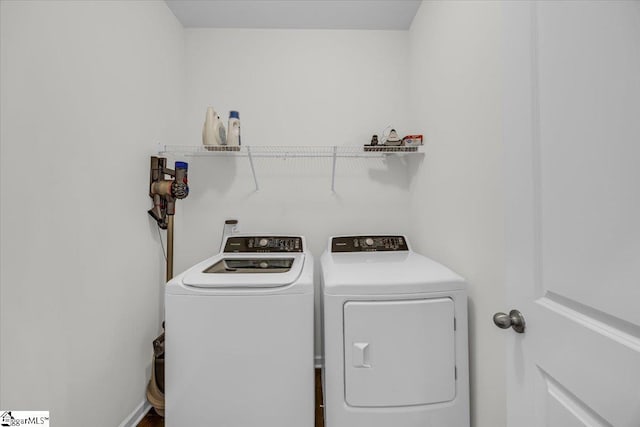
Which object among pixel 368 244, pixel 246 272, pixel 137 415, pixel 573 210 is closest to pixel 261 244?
pixel 246 272

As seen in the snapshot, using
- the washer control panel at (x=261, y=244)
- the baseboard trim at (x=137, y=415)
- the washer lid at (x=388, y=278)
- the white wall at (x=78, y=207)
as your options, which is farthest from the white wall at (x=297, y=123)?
the baseboard trim at (x=137, y=415)

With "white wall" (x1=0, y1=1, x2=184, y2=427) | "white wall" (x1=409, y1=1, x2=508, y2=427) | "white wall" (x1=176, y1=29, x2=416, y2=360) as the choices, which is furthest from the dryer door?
"white wall" (x1=0, y1=1, x2=184, y2=427)

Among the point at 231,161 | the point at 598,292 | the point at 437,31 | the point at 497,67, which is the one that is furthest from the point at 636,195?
the point at 231,161

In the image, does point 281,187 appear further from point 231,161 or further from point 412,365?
point 412,365

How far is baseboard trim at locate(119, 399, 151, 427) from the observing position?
153cm

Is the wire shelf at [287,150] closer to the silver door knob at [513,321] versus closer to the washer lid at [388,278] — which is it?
the washer lid at [388,278]

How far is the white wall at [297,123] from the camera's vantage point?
2.20 m

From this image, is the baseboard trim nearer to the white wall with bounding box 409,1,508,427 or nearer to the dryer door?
the dryer door

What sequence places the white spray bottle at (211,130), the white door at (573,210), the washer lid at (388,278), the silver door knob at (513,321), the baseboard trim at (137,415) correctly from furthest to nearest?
the white spray bottle at (211,130) < the baseboard trim at (137,415) < the washer lid at (388,278) < the silver door knob at (513,321) < the white door at (573,210)

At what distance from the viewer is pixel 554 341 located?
27.0 inches

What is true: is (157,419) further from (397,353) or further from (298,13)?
(298,13)

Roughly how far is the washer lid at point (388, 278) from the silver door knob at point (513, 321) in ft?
1.53

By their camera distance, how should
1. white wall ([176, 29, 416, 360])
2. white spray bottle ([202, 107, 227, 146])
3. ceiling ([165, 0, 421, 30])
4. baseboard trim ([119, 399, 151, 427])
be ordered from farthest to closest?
white wall ([176, 29, 416, 360]), ceiling ([165, 0, 421, 30]), white spray bottle ([202, 107, 227, 146]), baseboard trim ([119, 399, 151, 427])

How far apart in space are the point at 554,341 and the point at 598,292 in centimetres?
19
